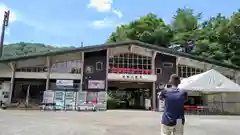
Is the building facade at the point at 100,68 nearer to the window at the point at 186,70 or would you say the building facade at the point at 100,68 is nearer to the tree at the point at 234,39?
the window at the point at 186,70

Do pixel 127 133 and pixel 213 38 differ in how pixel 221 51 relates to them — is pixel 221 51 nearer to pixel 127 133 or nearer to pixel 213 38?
pixel 213 38

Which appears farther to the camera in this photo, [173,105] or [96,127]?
[96,127]

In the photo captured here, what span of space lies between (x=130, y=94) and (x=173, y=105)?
124ft

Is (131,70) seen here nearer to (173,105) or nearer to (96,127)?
(96,127)

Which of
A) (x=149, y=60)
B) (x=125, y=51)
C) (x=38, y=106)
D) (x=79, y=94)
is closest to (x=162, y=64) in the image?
(x=149, y=60)

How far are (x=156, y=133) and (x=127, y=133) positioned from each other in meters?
0.90

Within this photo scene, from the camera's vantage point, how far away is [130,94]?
4159 centimetres

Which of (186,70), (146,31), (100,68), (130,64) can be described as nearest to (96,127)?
(100,68)

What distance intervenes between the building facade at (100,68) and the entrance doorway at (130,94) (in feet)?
10.0

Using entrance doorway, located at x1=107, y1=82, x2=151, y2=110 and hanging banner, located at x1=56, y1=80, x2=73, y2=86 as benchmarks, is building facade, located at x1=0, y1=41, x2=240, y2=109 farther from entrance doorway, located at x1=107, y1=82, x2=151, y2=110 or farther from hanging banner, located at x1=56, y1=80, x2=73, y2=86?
Result: entrance doorway, located at x1=107, y1=82, x2=151, y2=110

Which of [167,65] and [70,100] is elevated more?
[167,65]

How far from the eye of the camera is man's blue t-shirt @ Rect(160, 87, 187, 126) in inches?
155

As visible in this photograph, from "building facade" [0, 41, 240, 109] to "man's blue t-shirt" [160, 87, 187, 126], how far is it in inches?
896

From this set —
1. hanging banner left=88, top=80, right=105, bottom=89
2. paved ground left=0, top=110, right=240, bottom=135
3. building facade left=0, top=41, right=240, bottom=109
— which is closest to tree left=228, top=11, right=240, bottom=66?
building facade left=0, top=41, right=240, bottom=109
